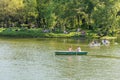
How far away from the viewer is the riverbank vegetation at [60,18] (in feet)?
285

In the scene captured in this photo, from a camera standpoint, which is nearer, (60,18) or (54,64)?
(54,64)

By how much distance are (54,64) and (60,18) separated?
149 ft

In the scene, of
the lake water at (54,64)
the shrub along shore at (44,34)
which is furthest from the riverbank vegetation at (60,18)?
the lake water at (54,64)

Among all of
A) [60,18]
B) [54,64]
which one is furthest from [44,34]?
[54,64]

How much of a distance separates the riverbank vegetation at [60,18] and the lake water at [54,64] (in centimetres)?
1952

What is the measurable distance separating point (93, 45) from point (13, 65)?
77.1ft

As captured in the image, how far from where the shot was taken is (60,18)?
94.2 metres

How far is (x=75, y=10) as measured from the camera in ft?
307

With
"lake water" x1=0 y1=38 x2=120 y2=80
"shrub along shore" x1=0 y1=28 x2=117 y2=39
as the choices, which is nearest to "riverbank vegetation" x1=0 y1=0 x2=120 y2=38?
"shrub along shore" x1=0 y1=28 x2=117 y2=39

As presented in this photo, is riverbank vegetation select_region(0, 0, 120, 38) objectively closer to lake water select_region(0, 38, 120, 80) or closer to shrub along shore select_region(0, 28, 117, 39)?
shrub along shore select_region(0, 28, 117, 39)

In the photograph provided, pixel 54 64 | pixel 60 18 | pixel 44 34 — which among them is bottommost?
pixel 54 64

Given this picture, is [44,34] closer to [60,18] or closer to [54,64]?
[60,18]

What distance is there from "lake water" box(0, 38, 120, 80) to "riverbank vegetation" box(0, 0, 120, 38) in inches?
769

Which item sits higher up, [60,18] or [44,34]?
[60,18]
